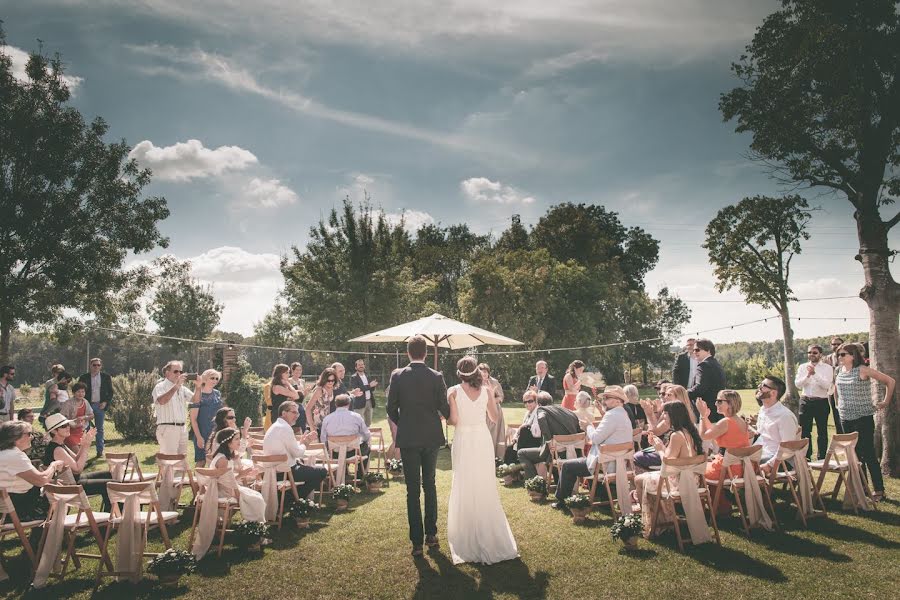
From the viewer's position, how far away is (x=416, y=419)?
528 centimetres

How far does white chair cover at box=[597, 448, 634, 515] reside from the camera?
5.99 m

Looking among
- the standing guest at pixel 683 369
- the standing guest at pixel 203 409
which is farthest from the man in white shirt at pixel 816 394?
the standing guest at pixel 203 409

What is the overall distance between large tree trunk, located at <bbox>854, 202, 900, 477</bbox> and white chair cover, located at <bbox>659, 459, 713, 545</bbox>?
4.61m

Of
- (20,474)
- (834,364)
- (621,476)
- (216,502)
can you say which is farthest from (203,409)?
(834,364)

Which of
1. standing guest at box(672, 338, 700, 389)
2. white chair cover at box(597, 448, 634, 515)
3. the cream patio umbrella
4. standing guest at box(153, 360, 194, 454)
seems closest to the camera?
white chair cover at box(597, 448, 634, 515)

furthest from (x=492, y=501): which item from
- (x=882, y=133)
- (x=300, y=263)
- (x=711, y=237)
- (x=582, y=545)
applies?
(x=300, y=263)

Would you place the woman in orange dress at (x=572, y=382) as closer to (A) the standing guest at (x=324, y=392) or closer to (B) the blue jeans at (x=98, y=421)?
(A) the standing guest at (x=324, y=392)

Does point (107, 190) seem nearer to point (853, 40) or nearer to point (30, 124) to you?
point (30, 124)

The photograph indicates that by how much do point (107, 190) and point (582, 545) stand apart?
16.4m

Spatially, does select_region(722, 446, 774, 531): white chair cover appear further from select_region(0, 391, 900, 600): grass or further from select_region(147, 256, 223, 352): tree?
select_region(147, 256, 223, 352): tree

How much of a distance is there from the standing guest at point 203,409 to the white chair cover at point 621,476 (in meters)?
5.71

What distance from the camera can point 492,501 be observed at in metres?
5.22

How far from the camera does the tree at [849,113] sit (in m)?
8.07

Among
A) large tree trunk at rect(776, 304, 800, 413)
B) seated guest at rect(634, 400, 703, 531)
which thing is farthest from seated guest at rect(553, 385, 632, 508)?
large tree trunk at rect(776, 304, 800, 413)
